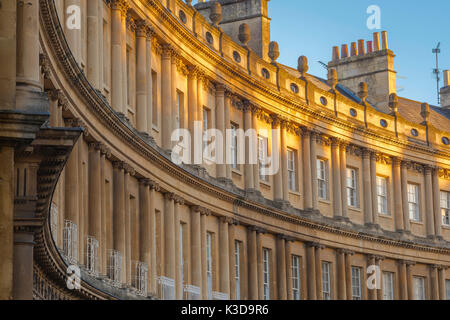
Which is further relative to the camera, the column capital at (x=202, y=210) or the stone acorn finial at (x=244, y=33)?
the stone acorn finial at (x=244, y=33)

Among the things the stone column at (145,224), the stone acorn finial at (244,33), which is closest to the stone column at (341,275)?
the stone acorn finial at (244,33)

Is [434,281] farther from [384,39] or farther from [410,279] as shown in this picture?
[384,39]

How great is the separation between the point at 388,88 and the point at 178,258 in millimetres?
22829

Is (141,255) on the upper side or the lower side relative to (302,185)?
lower

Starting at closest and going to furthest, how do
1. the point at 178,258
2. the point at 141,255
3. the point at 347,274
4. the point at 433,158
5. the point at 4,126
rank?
the point at 4,126
the point at 141,255
the point at 178,258
the point at 347,274
the point at 433,158

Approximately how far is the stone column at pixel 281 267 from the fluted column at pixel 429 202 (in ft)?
36.4

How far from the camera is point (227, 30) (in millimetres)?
49062

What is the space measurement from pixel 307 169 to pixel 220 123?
22.9 ft

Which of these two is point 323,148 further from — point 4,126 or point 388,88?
point 4,126

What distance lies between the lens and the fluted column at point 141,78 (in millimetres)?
35000

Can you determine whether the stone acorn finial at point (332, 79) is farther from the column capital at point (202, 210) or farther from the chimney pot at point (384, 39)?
the column capital at point (202, 210)

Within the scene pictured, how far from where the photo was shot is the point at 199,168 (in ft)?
127
